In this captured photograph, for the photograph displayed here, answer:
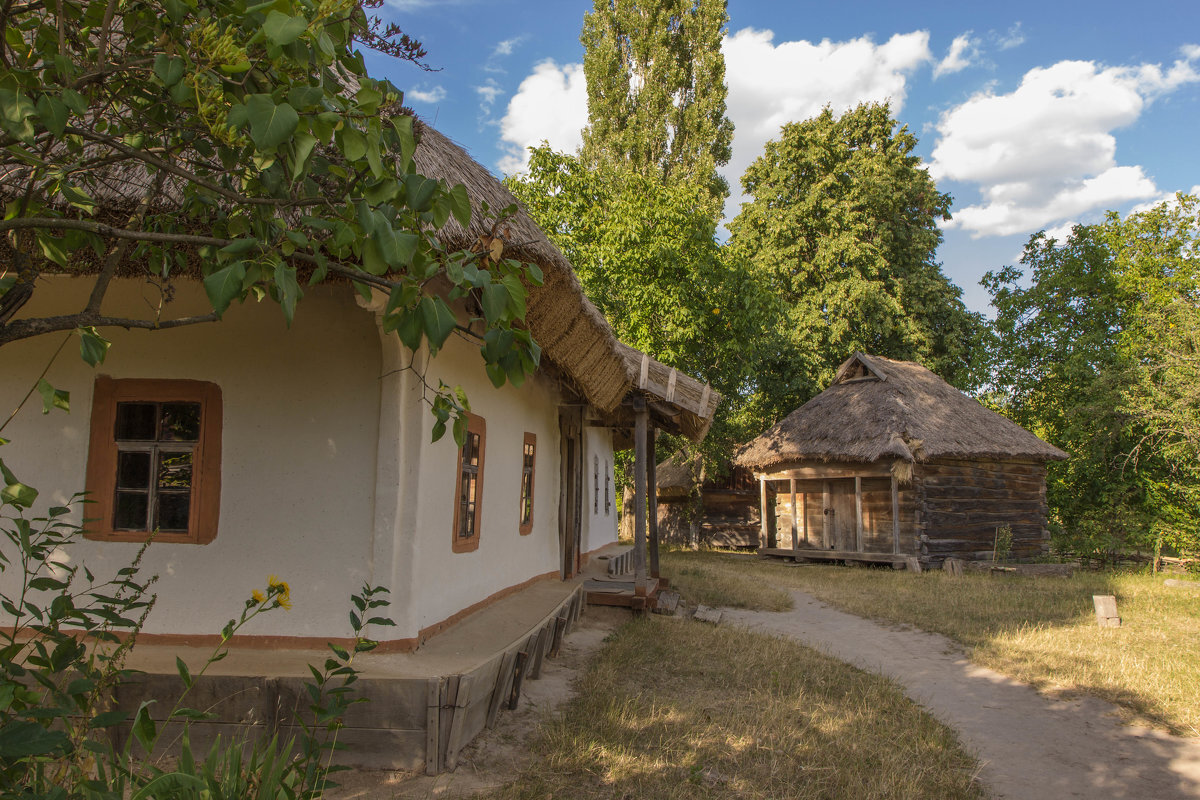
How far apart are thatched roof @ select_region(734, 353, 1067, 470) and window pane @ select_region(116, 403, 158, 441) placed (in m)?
13.9

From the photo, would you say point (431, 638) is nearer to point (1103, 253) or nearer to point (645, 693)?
point (645, 693)

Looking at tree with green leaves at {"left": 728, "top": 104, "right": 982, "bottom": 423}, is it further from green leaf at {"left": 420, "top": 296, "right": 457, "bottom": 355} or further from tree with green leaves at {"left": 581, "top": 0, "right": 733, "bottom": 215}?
green leaf at {"left": 420, "top": 296, "right": 457, "bottom": 355}

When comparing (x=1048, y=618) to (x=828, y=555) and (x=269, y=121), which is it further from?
(x=269, y=121)

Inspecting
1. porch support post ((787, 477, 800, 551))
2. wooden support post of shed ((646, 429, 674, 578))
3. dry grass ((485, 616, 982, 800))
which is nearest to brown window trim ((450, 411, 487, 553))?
dry grass ((485, 616, 982, 800))

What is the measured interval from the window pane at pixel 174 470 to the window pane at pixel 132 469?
9 centimetres

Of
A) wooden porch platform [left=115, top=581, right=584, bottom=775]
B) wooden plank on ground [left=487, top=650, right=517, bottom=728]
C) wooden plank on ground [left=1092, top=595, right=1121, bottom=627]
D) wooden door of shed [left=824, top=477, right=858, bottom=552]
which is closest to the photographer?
wooden porch platform [left=115, top=581, right=584, bottom=775]

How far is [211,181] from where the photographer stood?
2461mm

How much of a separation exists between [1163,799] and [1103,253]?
21.0 m

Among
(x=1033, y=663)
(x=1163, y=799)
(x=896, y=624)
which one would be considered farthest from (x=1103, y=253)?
(x=1163, y=799)

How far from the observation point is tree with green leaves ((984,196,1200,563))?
1641 cm

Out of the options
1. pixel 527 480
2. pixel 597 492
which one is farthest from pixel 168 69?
pixel 597 492

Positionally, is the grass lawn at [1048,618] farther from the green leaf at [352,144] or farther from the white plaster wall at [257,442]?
the green leaf at [352,144]

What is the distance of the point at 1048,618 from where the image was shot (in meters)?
9.67

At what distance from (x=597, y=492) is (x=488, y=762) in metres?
10.2
